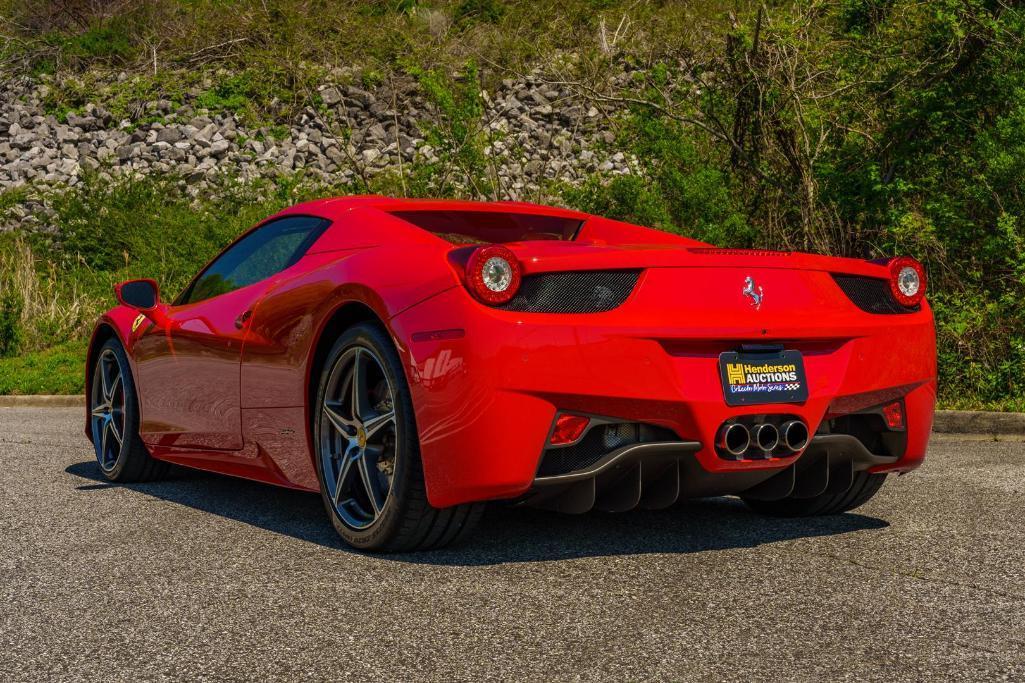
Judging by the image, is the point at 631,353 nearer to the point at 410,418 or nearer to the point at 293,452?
the point at 410,418

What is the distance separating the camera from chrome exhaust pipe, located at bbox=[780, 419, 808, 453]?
4371mm

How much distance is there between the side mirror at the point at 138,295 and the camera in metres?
6.46

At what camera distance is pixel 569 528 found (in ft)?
17.0

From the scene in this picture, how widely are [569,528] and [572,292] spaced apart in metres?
1.35

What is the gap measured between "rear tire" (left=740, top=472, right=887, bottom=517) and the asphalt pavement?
0.27ft

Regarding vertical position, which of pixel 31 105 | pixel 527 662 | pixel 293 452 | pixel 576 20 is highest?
pixel 576 20

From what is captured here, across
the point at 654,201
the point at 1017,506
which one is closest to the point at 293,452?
the point at 1017,506

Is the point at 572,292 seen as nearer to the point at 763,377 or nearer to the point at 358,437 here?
the point at 763,377

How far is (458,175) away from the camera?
670 inches

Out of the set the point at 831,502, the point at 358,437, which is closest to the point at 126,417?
the point at 358,437

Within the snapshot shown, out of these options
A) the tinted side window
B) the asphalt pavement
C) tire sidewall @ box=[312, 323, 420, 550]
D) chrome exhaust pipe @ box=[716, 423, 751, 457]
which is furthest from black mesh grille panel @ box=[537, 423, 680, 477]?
the tinted side window

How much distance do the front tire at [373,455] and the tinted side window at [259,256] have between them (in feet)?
2.76

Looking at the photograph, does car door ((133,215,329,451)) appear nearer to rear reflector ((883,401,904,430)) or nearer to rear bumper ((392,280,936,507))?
rear bumper ((392,280,936,507))

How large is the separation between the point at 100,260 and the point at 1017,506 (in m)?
18.6
